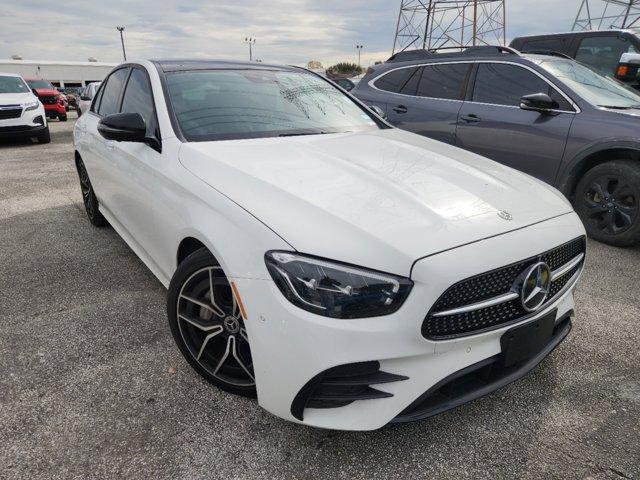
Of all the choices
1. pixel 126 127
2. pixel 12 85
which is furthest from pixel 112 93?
pixel 12 85

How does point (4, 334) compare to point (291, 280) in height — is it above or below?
below

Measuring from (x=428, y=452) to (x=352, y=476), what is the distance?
33 centimetres

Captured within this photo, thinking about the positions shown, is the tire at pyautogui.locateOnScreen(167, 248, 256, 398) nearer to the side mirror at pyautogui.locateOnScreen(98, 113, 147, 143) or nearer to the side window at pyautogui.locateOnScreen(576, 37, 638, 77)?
the side mirror at pyautogui.locateOnScreen(98, 113, 147, 143)

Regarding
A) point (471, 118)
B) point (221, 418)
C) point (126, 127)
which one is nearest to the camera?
point (221, 418)

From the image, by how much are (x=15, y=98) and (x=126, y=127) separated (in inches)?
410

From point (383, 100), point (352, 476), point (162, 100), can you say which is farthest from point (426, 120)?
point (352, 476)

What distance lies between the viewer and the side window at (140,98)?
273cm

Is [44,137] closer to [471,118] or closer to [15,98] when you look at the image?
[15,98]

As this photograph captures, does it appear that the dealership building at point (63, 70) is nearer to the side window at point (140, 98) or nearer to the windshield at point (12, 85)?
the windshield at point (12, 85)

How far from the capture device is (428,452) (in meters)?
1.86

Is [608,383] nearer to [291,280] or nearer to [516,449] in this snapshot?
[516,449]

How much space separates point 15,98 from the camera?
1068 cm

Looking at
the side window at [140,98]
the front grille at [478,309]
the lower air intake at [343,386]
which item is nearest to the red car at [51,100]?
the side window at [140,98]

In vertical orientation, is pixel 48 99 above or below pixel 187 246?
below
